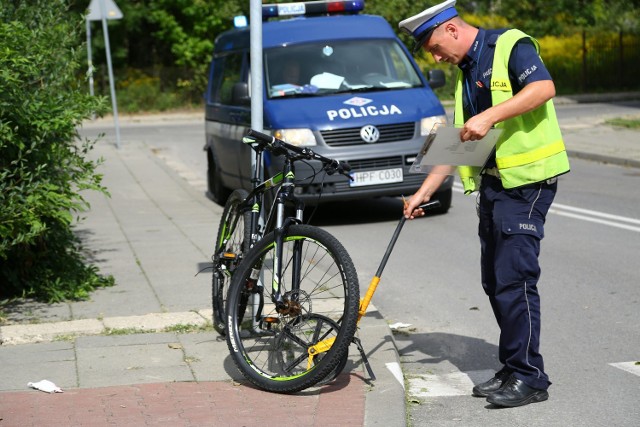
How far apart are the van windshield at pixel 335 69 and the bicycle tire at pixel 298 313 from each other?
6678 millimetres

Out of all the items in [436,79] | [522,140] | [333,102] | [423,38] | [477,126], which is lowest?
[333,102]

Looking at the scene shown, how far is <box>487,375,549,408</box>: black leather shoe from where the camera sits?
5.32 meters

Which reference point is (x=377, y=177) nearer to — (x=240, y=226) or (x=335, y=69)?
(x=335, y=69)

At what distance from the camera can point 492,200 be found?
5398 millimetres

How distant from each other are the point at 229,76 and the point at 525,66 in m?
9.08

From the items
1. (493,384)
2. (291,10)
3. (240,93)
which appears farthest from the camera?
(291,10)

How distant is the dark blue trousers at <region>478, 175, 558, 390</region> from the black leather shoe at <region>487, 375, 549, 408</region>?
0.03m

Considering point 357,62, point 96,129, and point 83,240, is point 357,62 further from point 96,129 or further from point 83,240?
point 96,129

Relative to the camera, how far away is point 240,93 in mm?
12273

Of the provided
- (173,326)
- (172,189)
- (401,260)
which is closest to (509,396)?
(173,326)

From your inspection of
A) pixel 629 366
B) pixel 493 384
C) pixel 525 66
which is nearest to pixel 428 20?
pixel 525 66

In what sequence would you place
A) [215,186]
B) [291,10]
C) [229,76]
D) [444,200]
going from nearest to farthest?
[444,200] → [229,76] → [291,10] → [215,186]

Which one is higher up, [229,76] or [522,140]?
[522,140]

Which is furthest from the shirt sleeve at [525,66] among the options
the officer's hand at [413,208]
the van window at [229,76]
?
the van window at [229,76]
